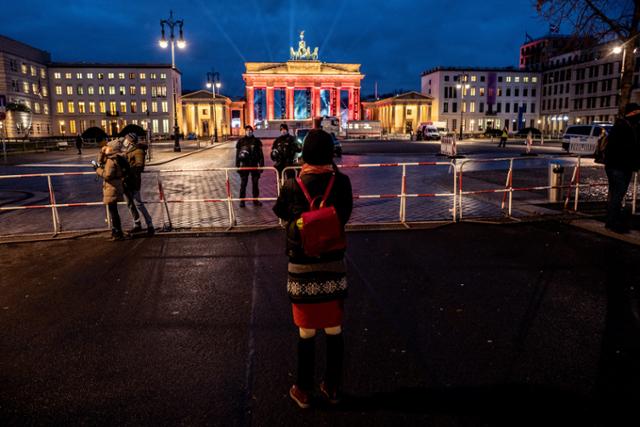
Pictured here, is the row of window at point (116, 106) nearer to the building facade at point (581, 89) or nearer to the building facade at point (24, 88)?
the building facade at point (24, 88)

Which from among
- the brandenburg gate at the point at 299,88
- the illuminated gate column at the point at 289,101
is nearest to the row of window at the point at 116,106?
the brandenburg gate at the point at 299,88

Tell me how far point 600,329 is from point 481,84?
109 m

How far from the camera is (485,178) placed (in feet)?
60.1

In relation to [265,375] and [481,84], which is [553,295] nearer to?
[265,375]

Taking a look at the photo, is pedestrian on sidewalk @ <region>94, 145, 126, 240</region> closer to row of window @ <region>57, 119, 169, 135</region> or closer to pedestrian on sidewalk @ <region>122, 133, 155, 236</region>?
pedestrian on sidewalk @ <region>122, 133, 155, 236</region>

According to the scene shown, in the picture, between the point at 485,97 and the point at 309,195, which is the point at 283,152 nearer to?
the point at 309,195

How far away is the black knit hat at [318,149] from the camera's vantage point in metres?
3.36

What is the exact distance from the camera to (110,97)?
3895 inches

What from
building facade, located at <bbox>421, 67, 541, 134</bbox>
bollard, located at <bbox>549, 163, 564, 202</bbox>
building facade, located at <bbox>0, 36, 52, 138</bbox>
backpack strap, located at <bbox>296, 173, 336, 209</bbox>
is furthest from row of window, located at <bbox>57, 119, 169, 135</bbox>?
backpack strap, located at <bbox>296, 173, 336, 209</bbox>

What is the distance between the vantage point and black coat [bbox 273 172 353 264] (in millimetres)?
3410

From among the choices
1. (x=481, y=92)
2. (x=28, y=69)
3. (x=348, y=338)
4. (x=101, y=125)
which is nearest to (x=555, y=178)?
(x=348, y=338)

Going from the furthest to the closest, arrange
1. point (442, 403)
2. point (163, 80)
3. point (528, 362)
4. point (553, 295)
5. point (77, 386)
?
point (163, 80)
point (553, 295)
point (528, 362)
point (77, 386)
point (442, 403)

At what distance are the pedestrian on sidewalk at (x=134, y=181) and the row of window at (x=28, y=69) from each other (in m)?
91.0

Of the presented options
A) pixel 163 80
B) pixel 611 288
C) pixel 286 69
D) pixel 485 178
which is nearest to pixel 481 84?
pixel 286 69
